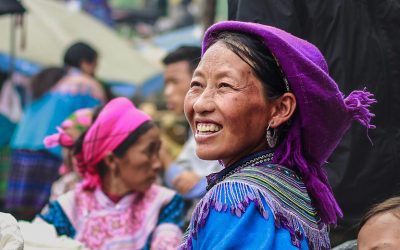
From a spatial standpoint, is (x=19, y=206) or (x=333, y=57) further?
(x=19, y=206)

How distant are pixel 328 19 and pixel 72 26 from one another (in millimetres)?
8236

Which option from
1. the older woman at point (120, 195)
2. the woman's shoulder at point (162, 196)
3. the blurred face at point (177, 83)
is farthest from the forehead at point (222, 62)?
the blurred face at point (177, 83)

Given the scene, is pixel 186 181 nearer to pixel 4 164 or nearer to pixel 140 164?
pixel 140 164

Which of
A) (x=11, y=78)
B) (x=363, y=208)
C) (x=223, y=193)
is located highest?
(x=223, y=193)

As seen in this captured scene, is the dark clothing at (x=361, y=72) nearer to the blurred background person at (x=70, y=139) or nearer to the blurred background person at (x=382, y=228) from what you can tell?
the blurred background person at (x=382, y=228)

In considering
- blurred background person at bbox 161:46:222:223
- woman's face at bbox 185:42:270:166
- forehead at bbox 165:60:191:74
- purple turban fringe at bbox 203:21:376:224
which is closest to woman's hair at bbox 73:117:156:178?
blurred background person at bbox 161:46:222:223

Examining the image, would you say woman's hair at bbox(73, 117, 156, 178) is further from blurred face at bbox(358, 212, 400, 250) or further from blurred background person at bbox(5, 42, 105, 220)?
blurred background person at bbox(5, 42, 105, 220)

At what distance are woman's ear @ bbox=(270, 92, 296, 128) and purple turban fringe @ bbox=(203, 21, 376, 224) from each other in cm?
2

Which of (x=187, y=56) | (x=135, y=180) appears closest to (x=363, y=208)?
(x=135, y=180)

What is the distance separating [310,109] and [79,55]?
5.58m

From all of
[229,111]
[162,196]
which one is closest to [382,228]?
Answer: [229,111]

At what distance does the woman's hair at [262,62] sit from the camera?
8.52 feet

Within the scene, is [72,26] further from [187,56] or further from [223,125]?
[223,125]

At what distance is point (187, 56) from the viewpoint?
6742 millimetres
